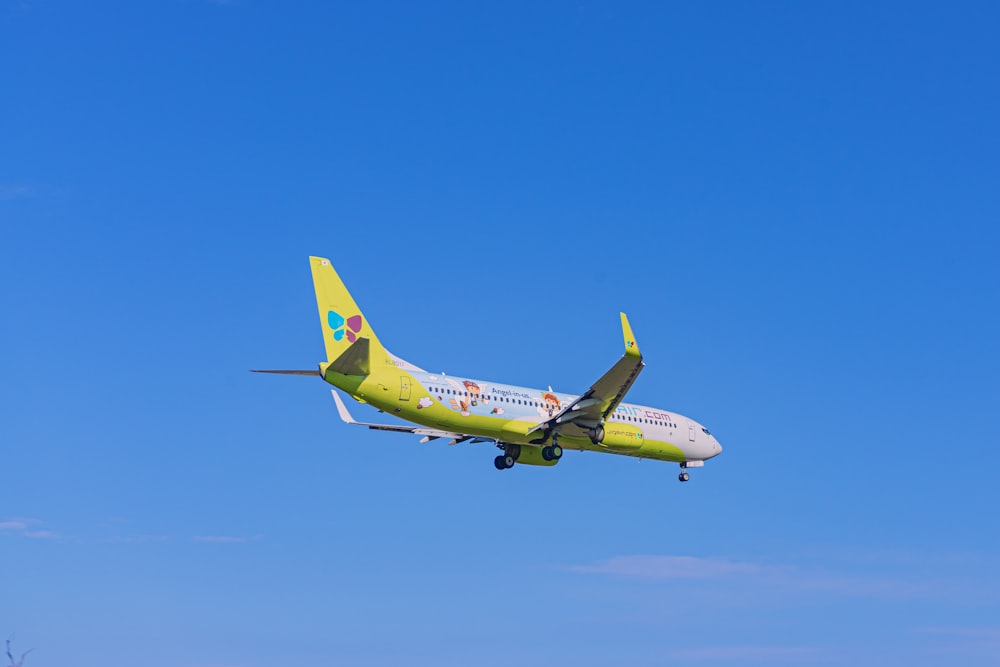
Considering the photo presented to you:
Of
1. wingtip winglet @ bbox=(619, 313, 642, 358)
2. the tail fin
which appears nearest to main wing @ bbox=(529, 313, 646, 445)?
wingtip winglet @ bbox=(619, 313, 642, 358)

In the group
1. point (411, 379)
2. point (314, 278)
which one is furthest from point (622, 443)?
point (314, 278)

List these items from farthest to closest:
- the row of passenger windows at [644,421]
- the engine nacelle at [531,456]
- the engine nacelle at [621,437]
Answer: the row of passenger windows at [644,421]
the engine nacelle at [531,456]
the engine nacelle at [621,437]

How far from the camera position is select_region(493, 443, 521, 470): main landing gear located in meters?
60.2

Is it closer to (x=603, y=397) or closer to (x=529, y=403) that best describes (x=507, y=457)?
(x=529, y=403)

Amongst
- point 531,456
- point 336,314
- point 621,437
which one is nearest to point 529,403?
point 531,456

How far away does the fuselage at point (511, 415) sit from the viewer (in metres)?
52.5

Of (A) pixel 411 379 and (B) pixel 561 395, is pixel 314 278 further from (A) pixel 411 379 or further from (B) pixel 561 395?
(B) pixel 561 395

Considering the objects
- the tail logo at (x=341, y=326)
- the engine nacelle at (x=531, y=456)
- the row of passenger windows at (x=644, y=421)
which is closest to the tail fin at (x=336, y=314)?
the tail logo at (x=341, y=326)

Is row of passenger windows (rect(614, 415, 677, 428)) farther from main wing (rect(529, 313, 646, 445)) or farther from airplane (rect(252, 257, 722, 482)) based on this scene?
main wing (rect(529, 313, 646, 445))

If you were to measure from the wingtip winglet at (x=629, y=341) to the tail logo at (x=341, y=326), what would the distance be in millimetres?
12035

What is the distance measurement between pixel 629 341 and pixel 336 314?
13.1 metres

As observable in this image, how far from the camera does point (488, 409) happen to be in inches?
2190

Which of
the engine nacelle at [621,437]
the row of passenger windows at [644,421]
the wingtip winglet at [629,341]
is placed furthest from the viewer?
the row of passenger windows at [644,421]

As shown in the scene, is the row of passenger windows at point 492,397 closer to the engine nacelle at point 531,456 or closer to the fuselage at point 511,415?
the fuselage at point 511,415
